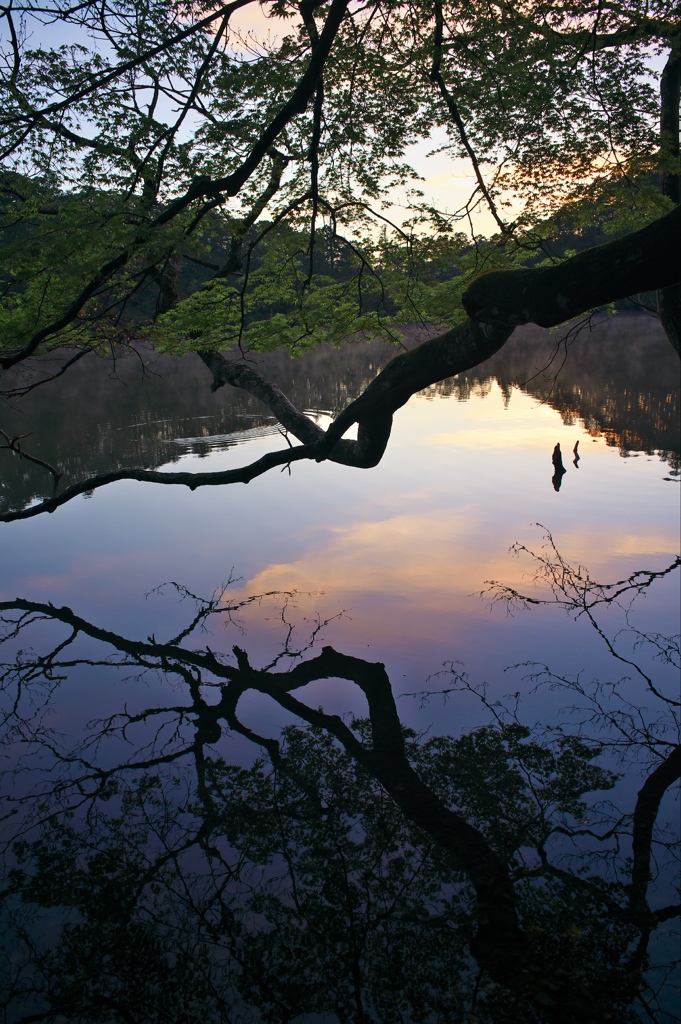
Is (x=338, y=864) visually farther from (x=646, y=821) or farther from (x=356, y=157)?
(x=356, y=157)

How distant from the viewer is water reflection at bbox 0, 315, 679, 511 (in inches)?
632

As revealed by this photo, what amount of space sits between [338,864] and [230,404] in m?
21.5

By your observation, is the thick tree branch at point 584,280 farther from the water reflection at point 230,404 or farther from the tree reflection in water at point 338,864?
the water reflection at point 230,404

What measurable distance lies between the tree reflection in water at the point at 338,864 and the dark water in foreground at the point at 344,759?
0.06 ft

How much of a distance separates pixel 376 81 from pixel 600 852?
7.29 metres

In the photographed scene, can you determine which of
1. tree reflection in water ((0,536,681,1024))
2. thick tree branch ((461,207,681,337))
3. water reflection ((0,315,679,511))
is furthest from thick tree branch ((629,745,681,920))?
water reflection ((0,315,679,511))

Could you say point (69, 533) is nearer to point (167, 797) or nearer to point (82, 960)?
point (167, 797)

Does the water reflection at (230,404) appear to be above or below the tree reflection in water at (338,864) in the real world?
above

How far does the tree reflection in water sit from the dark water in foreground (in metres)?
0.02

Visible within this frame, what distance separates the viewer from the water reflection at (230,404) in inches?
632

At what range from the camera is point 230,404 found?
24.4m

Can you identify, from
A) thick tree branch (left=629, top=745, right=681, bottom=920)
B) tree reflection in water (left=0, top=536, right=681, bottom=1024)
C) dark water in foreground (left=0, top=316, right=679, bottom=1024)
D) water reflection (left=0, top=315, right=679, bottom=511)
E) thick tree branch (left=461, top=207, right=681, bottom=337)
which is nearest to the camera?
tree reflection in water (left=0, top=536, right=681, bottom=1024)

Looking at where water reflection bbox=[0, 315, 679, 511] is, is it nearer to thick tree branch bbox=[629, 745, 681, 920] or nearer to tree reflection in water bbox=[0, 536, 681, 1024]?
tree reflection in water bbox=[0, 536, 681, 1024]

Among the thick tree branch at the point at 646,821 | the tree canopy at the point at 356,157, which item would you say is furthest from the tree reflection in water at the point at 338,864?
the tree canopy at the point at 356,157
